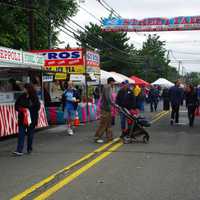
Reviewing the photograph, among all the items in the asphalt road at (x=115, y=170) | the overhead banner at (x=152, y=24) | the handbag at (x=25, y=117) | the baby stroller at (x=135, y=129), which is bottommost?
the asphalt road at (x=115, y=170)

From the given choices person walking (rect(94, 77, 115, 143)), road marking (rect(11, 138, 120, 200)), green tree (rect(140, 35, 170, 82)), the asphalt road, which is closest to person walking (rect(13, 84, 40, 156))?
the asphalt road

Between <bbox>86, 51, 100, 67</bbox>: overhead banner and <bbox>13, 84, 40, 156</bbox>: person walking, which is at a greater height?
<bbox>86, 51, 100, 67</bbox>: overhead banner

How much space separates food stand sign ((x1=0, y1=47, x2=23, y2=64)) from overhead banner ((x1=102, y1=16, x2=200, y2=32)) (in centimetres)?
1042

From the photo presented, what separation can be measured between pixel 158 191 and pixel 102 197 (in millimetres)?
915

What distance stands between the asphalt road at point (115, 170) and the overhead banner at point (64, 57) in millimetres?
7415

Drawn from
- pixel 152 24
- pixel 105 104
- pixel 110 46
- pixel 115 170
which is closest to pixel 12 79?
pixel 105 104

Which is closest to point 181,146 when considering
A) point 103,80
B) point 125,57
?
point 103,80

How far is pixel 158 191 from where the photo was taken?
21.2ft

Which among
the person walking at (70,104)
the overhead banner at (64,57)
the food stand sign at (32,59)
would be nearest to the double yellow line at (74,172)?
the person walking at (70,104)

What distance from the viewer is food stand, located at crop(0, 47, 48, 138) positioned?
13102 millimetres

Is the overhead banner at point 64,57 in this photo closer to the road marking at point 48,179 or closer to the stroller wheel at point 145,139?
the stroller wheel at point 145,139

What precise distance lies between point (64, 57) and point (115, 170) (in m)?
12.4

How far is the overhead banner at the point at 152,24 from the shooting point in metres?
A: 21.9

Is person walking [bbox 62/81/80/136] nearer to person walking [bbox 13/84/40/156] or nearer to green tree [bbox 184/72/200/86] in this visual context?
person walking [bbox 13/84/40/156]
